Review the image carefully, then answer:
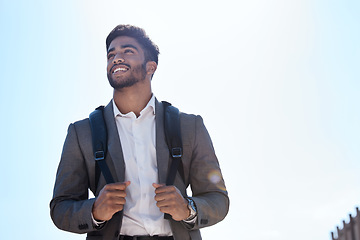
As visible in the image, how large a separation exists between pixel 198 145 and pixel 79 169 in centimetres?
139

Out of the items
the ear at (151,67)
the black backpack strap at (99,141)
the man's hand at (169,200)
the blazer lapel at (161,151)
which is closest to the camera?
the man's hand at (169,200)

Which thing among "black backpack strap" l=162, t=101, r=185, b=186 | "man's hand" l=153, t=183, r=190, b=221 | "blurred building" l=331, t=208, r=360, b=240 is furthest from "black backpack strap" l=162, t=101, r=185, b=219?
"blurred building" l=331, t=208, r=360, b=240

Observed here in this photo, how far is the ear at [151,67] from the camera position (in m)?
5.65

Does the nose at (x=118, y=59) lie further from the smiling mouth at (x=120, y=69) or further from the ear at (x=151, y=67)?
the ear at (x=151, y=67)

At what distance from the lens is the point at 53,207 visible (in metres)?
4.72

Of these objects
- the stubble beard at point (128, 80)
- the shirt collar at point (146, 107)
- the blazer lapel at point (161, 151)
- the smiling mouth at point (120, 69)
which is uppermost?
the smiling mouth at point (120, 69)

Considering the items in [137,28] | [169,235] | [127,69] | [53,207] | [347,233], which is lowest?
[347,233]

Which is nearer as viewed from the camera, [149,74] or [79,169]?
[79,169]

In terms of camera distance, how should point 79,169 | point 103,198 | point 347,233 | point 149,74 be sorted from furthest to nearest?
point 347,233 → point 149,74 → point 79,169 → point 103,198

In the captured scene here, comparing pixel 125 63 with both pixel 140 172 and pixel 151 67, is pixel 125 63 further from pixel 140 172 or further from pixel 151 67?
pixel 140 172

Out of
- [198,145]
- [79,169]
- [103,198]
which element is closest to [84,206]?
[103,198]

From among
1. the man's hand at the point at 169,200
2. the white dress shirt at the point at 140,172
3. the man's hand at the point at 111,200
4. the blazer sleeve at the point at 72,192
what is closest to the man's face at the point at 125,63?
the white dress shirt at the point at 140,172

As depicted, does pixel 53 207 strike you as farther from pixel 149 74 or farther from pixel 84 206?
pixel 149 74

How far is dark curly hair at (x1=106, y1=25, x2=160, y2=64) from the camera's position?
5.66 m
